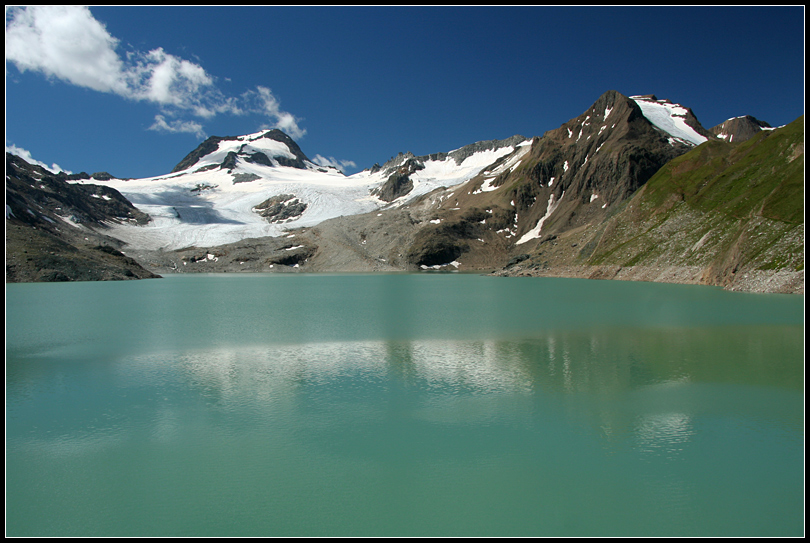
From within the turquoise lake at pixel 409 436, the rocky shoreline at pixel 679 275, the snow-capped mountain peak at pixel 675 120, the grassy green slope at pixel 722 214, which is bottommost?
the turquoise lake at pixel 409 436

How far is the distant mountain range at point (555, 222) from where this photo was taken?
154 feet

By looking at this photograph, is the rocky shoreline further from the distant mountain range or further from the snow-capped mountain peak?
the snow-capped mountain peak

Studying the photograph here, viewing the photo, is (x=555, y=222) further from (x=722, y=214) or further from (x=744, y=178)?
(x=722, y=214)

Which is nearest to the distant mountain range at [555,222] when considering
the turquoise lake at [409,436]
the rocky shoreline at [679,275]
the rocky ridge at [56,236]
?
the rocky shoreline at [679,275]

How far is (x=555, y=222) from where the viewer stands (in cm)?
9975

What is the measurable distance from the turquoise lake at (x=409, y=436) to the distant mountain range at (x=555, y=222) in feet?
102

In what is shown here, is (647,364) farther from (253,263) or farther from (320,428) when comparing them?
(253,263)

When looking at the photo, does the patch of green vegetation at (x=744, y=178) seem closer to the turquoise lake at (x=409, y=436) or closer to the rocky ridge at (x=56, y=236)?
the turquoise lake at (x=409, y=436)

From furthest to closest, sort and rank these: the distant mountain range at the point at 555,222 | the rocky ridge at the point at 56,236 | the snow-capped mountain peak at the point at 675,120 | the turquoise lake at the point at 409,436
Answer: the snow-capped mountain peak at the point at 675,120
the rocky ridge at the point at 56,236
the distant mountain range at the point at 555,222
the turquoise lake at the point at 409,436

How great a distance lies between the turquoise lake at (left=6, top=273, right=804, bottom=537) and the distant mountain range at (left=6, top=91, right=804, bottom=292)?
3095 cm

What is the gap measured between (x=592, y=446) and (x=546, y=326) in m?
15.2

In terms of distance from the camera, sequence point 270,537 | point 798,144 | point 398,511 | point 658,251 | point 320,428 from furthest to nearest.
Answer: point 658,251 → point 798,144 → point 320,428 → point 398,511 → point 270,537

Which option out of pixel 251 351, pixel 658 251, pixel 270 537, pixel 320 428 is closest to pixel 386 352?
pixel 251 351

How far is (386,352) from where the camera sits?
17.8 meters
